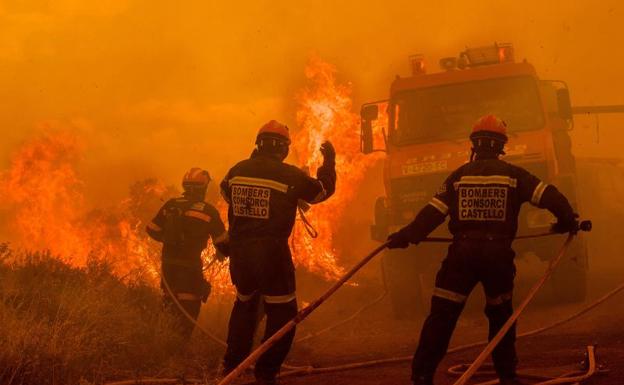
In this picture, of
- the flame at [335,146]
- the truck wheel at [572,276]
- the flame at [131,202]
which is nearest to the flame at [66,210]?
the flame at [131,202]

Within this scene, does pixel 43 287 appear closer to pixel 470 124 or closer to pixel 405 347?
pixel 405 347

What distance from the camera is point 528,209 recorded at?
795 cm

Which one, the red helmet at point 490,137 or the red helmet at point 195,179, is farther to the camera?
the red helmet at point 195,179

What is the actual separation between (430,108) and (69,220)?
15.5 metres

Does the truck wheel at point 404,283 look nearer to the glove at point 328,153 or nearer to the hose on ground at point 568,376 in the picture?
the hose on ground at point 568,376

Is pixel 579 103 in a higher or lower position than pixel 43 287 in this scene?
higher

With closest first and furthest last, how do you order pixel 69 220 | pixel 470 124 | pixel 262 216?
1. pixel 262 216
2. pixel 470 124
3. pixel 69 220

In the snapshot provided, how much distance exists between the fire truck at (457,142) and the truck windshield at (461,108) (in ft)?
0.04

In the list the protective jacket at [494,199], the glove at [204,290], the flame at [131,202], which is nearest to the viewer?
the protective jacket at [494,199]

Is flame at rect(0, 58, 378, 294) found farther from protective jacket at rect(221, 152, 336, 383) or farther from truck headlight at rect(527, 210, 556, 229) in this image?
protective jacket at rect(221, 152, 336, 383)

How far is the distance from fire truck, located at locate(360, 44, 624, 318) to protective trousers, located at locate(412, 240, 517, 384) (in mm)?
3538

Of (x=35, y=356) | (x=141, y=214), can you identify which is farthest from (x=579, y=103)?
(x=35, y=356)

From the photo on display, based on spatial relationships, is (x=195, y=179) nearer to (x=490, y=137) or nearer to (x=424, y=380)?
(x=490, y=137)

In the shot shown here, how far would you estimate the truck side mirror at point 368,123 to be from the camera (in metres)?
9.23
